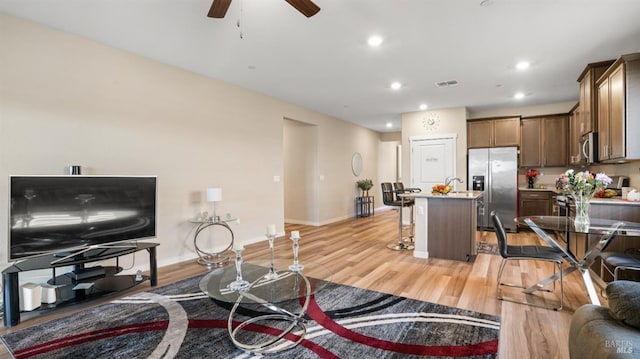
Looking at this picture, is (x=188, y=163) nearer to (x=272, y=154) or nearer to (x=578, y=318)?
(x=272, y=154)

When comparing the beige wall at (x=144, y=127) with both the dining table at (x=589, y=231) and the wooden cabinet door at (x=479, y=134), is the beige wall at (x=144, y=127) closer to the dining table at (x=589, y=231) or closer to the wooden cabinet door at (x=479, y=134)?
the wooden cabinet door at (x=479, y=134)

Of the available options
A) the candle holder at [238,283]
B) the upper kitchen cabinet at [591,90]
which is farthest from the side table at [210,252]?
the upper kitchen cabinet at [591,90]

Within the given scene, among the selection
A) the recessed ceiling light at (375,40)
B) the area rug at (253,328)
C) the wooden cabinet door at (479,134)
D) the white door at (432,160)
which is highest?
the recessed ceiling light at (375,40)

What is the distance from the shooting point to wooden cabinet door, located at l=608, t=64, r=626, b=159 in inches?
131

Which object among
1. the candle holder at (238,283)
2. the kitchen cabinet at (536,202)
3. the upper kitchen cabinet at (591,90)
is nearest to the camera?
the candle holder at (238,283)

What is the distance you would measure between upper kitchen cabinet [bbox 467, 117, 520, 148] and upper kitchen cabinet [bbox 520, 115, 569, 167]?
0.29 metres

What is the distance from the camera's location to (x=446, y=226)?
438 centimetres

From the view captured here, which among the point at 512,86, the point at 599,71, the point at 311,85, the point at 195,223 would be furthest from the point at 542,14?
the point at 195,223

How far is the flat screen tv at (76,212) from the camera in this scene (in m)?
2.64

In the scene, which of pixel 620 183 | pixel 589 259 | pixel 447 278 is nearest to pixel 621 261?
pixel 589 259

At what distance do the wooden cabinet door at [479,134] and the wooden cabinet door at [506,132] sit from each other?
95 mm

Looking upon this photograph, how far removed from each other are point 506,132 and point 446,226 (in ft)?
11.3

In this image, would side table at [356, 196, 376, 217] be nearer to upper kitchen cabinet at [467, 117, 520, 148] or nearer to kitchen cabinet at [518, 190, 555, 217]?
upper kitchen cabinet at [467, 117, 520, 148]

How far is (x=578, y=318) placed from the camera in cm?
143
